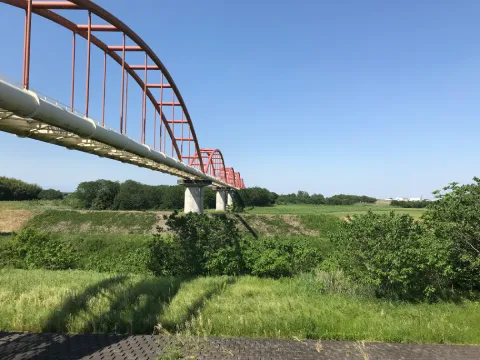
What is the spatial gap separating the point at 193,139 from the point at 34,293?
3199 cm

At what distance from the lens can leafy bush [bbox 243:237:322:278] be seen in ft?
38.3

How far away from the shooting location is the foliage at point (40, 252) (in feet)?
48.9

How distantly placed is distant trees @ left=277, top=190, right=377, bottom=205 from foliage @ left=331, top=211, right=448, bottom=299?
123777 mm

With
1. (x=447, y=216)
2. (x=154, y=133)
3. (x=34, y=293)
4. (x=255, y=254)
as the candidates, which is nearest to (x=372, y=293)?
(x=447, y=216)

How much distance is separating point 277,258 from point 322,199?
133 metres

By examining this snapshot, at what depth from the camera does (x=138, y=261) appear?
567 inches

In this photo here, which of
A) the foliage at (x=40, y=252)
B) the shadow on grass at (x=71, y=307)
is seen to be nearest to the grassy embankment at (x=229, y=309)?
the shadow on grass at (x=71, y=307)

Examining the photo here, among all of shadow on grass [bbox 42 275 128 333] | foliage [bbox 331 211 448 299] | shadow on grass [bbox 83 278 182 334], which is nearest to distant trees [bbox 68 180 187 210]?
shadow on grass [bbox 42 275 128 333]

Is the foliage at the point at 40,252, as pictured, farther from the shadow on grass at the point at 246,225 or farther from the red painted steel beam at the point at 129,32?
the shadow on grass at the point at 246,225

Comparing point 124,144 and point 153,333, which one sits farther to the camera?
point 124,144

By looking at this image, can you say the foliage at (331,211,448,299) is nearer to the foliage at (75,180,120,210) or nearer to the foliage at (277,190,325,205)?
the foliage at (75,180,120,210)

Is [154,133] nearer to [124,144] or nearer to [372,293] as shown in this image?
[124,144]

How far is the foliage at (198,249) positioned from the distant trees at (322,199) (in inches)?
4798

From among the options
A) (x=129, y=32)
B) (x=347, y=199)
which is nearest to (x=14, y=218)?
(x=129, y=32)
